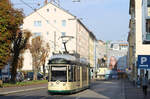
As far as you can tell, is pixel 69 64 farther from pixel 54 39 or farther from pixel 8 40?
pixel 54 39

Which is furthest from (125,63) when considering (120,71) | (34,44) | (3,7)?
(3,7)

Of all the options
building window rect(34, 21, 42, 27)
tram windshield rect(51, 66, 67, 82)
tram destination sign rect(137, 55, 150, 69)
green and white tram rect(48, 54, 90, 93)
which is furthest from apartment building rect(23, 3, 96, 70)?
tram destination sign rect(137, 55, 150, 69)

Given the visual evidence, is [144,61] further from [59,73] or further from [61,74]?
[59,73]

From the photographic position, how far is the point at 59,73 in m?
24.1

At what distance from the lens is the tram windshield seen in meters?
24.1

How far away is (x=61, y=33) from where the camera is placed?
85.4 m

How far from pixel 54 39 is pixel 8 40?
46872 millimetres

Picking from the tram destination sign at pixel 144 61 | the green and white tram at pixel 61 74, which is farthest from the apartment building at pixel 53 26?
the tram destination sign at pixel 144 61

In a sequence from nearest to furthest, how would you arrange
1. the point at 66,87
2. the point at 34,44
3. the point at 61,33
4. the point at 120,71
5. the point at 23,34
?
the point at 66,87
the point at 23,34
the point at 34,44
the point at 61,33
the point at 120,71

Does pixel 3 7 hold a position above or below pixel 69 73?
above

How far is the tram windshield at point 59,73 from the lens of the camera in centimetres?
2406

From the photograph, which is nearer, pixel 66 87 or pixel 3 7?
pixel 66 87

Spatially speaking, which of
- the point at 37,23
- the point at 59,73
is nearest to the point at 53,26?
the point at 37,23

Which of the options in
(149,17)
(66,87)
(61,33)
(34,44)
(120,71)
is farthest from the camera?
(120,71)
